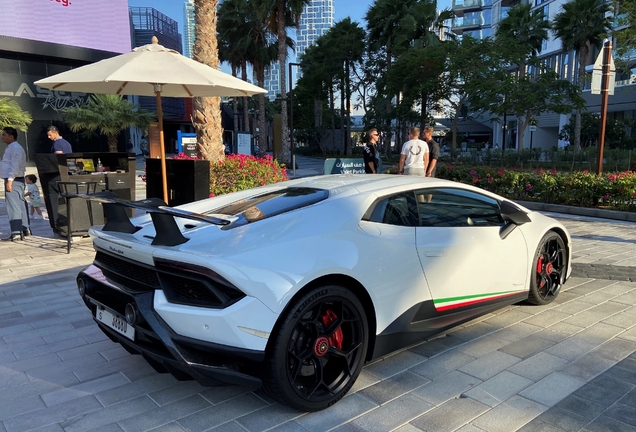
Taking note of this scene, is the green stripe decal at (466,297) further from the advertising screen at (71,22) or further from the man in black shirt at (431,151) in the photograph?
the advertising screen at (71,22)

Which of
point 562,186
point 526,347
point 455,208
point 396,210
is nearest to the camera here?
point 396,210

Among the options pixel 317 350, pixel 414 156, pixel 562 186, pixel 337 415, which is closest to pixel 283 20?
pixel 562 186

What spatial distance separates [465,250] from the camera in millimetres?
3504

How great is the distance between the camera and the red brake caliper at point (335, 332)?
278 cm

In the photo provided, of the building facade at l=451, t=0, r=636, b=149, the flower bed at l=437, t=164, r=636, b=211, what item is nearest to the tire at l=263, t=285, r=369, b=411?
the flower bed at l=437, t=164, r=636, b=211

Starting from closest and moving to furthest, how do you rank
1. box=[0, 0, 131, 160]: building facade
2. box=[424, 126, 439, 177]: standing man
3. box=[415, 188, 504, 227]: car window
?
box=[415, 188, 504, 227]: car window
box=[424, 126, 439, 177]: standing man
box=[0, 0, 131, 160]: building facade

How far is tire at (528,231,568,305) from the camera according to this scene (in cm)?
428

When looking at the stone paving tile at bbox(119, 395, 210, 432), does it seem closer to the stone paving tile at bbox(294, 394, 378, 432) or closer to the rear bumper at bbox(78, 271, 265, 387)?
the rear bumper at bbox(78, 271, 265, 387)

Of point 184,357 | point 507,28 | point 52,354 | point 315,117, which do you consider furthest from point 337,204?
point 315,117

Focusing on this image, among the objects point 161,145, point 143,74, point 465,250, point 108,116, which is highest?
point 108,116

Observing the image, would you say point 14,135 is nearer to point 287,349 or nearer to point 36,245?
point 36,245

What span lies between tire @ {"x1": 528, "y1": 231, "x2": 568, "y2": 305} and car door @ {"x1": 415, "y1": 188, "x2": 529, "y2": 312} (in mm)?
265

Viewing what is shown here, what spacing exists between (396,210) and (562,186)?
9653mm

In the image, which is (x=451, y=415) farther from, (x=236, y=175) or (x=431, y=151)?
(x=431, y=151)
